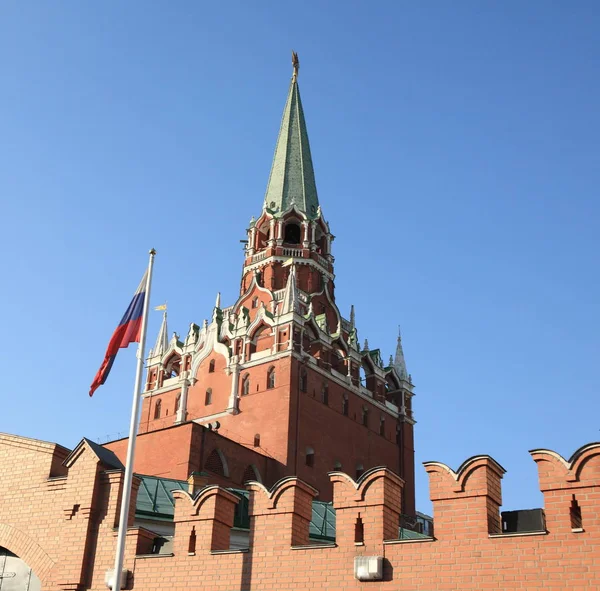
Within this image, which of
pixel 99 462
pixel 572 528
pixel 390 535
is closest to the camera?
pixel 572 528

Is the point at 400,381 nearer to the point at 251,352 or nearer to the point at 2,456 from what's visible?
the point at 251,352

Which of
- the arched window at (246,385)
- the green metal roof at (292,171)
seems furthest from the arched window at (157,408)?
the green metal roof at (292,171)

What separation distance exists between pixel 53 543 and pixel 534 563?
1022 cm

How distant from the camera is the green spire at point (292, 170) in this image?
222 ft

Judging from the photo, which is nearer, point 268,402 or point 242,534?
point 242,534

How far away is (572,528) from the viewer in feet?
42.8

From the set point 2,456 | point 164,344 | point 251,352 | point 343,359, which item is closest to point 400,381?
point 343,359

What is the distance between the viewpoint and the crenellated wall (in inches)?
519

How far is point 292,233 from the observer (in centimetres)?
6638

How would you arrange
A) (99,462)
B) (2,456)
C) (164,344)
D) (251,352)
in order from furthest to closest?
(164,344) → (251,352) → (2,456) → (99,462)

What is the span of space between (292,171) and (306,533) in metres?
56.0

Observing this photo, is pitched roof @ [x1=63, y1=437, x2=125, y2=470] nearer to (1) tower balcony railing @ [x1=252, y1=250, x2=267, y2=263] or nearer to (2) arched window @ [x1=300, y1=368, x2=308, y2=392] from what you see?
(2) arched window @ [x1=300, y1=368, x2=308, y2=392]

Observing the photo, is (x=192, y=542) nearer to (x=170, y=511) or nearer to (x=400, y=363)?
(x=170, y=511)

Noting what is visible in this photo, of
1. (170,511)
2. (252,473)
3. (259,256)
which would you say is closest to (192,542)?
(170,511)
